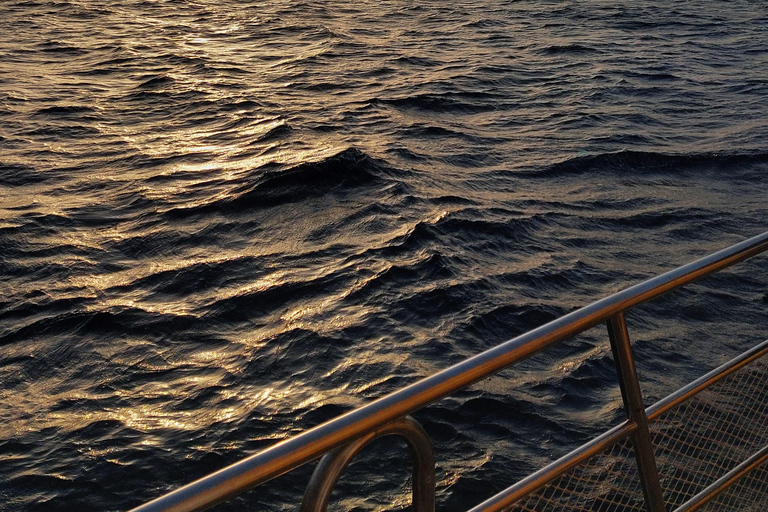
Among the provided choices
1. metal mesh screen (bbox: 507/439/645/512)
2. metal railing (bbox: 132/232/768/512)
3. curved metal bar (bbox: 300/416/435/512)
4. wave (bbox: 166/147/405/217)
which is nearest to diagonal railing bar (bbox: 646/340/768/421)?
metal railing (bbox: 132/232/768/512)

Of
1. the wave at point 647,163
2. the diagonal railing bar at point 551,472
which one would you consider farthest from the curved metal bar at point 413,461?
the wave at point 647,163

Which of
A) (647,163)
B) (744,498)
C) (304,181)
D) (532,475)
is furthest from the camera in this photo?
(647,163)

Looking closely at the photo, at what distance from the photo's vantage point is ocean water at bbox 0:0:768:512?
579cm

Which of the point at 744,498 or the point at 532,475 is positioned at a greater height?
the point at 532,475

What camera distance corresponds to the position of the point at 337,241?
8414 mm

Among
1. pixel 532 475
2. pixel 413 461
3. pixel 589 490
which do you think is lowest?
pixel 589 490

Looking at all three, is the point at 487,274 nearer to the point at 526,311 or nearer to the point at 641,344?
the point at 526,311

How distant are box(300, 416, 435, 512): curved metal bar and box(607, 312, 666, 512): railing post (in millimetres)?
576

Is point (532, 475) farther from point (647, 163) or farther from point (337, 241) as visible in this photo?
point (647, 163)

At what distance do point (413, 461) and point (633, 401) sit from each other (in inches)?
26.7

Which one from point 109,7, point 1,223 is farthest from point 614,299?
point 109,7

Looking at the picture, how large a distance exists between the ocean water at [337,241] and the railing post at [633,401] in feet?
10.1

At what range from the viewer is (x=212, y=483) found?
133cm

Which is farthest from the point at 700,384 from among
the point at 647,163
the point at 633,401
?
the point at 647,163
